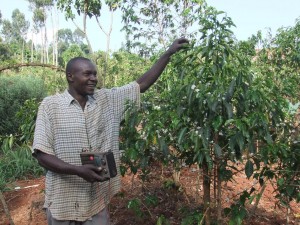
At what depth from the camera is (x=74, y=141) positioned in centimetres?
202

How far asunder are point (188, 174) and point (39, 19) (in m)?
36.6

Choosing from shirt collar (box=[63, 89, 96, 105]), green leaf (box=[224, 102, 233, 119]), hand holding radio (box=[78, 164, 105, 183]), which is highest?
shirt collar (box=[63, 89, 96, 105])

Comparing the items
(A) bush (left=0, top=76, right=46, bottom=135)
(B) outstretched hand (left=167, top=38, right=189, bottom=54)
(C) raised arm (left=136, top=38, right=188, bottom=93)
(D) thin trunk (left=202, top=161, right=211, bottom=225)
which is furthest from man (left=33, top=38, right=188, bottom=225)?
(A) bush (left=0, top=76, right=46, bottom=135)

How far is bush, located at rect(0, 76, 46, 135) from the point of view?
8227mm

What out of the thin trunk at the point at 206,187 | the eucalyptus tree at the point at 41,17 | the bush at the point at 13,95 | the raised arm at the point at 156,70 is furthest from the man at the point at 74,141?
the eucalyptus tree at the point at 41,17

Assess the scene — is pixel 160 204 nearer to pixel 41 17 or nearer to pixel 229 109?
pixel 229 109

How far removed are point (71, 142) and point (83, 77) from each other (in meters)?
0.37

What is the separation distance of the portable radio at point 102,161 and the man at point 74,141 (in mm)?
146

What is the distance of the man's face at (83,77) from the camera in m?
2.05

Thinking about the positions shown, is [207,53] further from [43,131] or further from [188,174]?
[188,174]

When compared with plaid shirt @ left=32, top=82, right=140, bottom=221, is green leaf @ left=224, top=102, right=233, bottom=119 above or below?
above

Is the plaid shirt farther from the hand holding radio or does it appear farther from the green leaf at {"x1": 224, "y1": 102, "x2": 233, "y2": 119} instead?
the green leaf at {"x1": 224, "y1": 102, "x2": 233, "y2": 119}

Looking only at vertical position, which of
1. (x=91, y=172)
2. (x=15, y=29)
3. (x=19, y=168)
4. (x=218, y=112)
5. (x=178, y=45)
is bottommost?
(x=19, y=168)

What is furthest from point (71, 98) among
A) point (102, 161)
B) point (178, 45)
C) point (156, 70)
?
point (178, 45)
